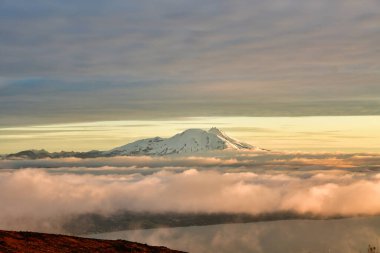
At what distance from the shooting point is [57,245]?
99.8 metres

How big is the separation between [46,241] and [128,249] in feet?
48.3

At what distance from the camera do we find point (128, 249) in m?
106

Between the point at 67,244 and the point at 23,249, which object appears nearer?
the point at 23,249

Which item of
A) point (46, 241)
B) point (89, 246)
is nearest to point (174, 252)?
point (89, 246)

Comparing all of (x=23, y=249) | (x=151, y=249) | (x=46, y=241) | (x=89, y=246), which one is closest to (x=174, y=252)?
(x=151, y=249)

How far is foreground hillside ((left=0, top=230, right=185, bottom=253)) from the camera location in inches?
3620

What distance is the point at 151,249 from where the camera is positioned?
11094 cm

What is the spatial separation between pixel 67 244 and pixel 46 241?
11.7ft

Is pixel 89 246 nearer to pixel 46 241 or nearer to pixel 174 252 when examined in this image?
pixel 46 241

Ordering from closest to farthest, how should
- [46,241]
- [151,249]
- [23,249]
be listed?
[23,249] < [46,241] < [151,249]

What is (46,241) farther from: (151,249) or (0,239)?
(151,249)

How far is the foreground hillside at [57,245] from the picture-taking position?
91938 millimetres

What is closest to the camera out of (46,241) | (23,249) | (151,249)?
(23,249)

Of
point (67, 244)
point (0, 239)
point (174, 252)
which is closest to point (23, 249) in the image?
point (0, 239)
